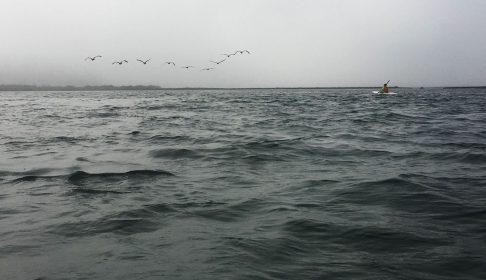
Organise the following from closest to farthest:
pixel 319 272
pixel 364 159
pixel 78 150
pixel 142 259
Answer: pixel 319 272 → pixel 142 259 → pixel 364 159 → pixel 78 150

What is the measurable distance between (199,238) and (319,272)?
181 cm

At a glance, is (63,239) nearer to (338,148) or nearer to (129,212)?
(129,212)

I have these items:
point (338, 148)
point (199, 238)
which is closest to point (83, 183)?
point (199, 238)

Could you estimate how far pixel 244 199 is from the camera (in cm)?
770

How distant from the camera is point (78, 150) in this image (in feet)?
45.1

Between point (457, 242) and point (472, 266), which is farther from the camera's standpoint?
point (457, 242)

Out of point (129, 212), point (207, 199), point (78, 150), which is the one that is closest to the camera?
point (129, 212)

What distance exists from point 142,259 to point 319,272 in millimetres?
2045

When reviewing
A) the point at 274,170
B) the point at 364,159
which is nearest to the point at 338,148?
the point at 364,159

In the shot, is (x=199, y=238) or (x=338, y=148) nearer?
(x=199, y=238)

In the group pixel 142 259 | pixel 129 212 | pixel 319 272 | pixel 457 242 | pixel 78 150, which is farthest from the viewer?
pixel 78 150

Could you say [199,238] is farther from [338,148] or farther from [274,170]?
[338,148]

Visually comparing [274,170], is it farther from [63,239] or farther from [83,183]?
[63,239]

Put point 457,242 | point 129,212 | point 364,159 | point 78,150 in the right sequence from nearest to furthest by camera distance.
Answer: point 457,242
point 129,212
point 364,159
point 78,150
